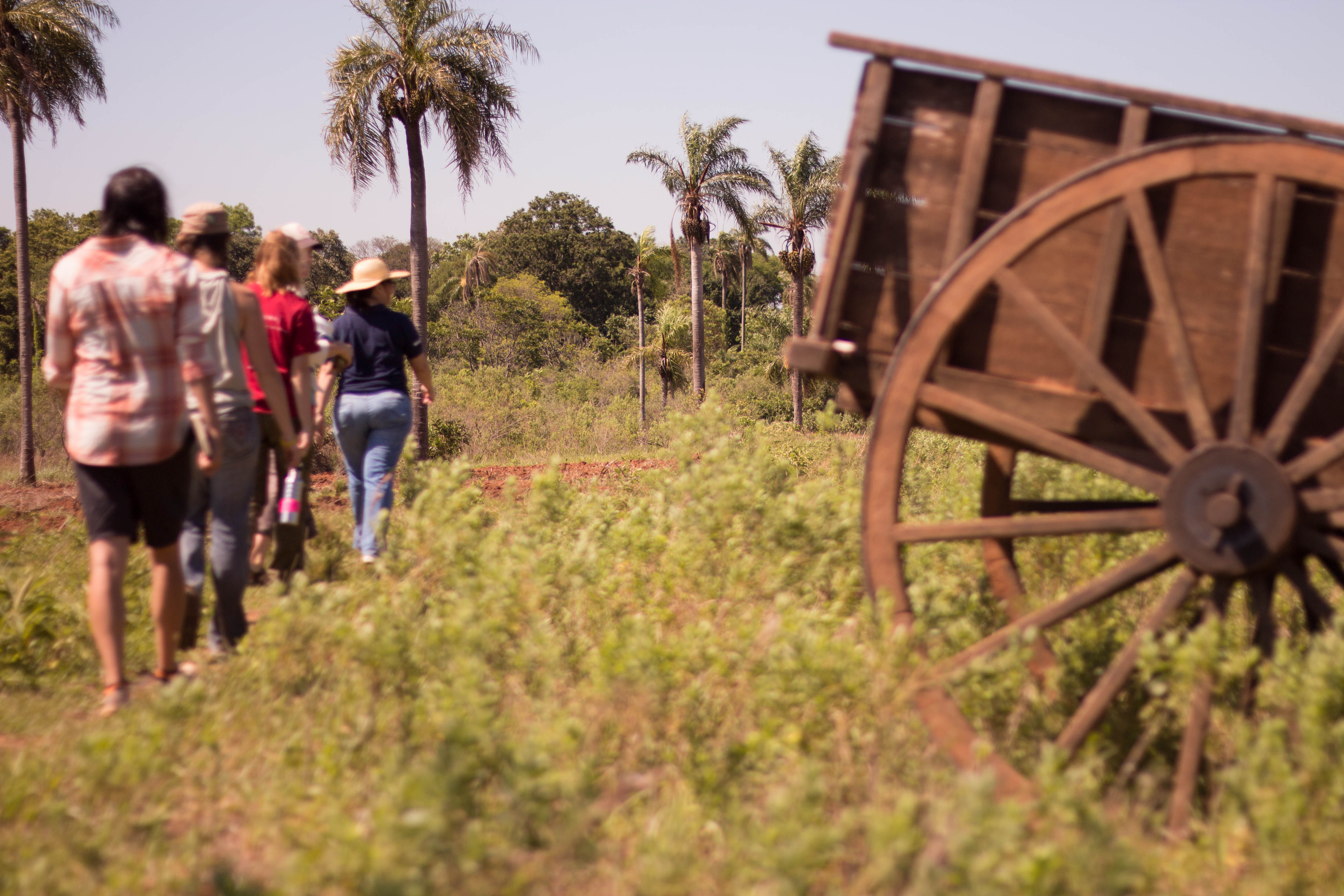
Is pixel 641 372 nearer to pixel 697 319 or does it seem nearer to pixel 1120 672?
pixel 697 319

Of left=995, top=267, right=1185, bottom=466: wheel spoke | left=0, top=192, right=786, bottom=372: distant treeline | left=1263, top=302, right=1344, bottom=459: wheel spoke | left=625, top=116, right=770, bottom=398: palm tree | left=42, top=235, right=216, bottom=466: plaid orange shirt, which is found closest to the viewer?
left=1263, top=302, right=1344, bottom=459: wheel spoke

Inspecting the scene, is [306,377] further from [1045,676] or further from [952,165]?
[1045,676]

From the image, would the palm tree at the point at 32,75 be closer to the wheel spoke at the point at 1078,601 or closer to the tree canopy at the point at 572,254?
the wheel spoke at the point at 1078,601

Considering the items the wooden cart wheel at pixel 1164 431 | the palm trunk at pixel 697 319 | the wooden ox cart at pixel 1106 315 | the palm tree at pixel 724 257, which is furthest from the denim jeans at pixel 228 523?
the palm tree at pixel 724 257

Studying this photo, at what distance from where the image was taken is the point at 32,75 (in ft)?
56.0

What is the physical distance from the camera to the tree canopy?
58.1m

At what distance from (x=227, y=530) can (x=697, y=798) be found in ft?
7.94

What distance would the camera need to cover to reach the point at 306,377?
195 inches

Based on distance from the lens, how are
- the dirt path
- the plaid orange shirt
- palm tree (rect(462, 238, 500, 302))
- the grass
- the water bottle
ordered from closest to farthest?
the grass, the plaid orange shirt, the water bottle, the dirt path, palm tree (rect(462, 238, 500, 302))

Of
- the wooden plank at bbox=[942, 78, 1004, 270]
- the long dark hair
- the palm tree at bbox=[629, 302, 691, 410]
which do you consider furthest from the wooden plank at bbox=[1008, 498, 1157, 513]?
the palm tree at bbox=[629, 302, 691, 410]

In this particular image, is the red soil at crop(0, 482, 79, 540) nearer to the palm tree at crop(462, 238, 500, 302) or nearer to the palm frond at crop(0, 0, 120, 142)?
the palm frond at crop(0, 0, 120, 142)

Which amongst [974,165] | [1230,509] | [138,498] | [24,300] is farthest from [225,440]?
[24,300]

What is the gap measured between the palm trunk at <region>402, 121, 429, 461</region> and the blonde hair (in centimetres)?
1220

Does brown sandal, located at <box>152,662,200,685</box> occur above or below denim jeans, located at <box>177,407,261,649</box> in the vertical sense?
below
